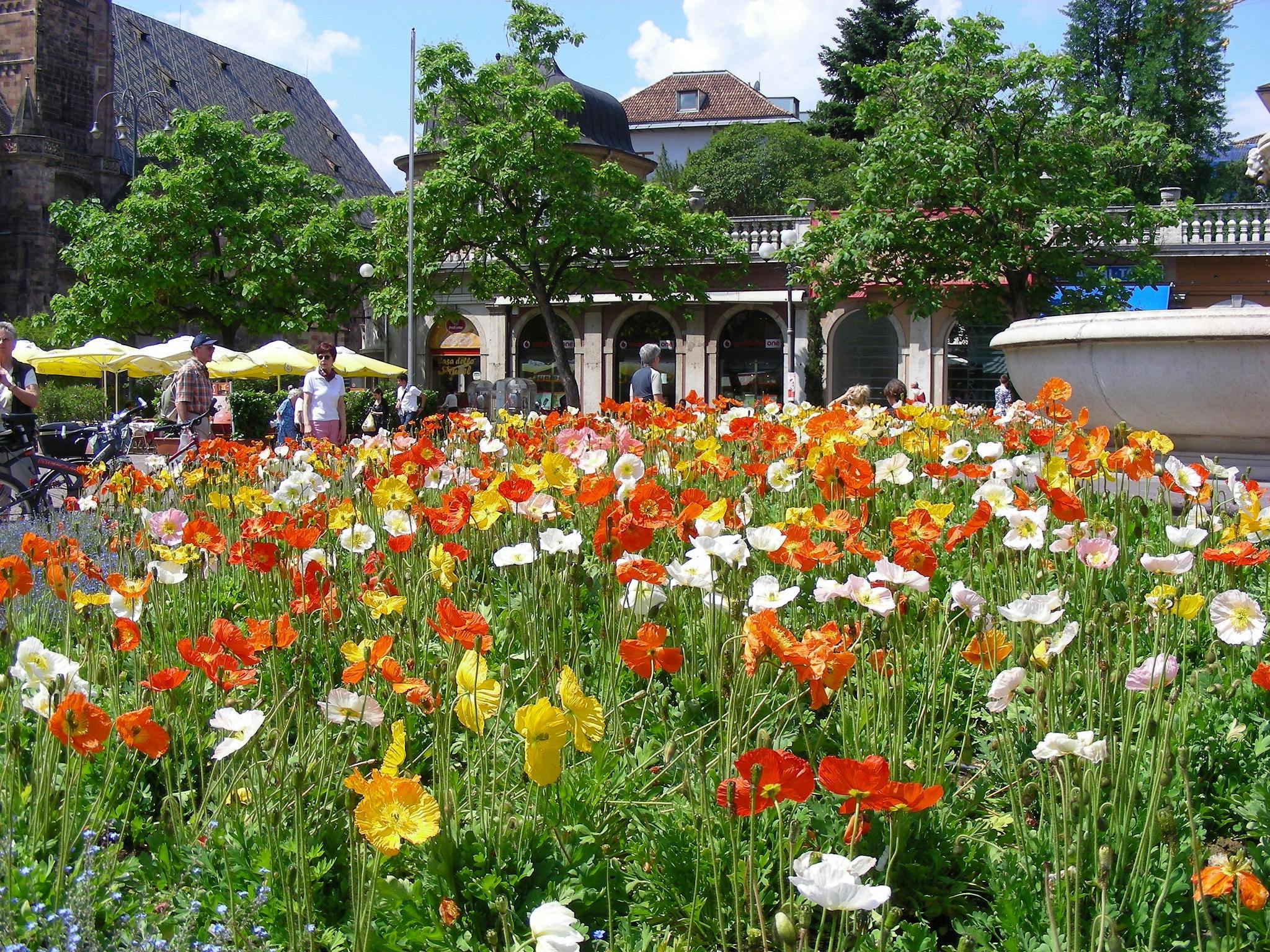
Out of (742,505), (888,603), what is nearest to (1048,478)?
(742,505)

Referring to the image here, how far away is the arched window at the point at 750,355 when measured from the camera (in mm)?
34469

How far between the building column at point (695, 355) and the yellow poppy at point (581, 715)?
108ft

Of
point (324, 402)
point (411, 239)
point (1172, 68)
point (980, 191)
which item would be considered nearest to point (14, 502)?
point (324, 402)

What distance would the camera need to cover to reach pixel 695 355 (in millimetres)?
34812

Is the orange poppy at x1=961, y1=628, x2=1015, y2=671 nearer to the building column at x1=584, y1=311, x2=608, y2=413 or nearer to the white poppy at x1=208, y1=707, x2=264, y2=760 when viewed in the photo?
the white poppy at x1=208, y1=707, x2=264, y2=760

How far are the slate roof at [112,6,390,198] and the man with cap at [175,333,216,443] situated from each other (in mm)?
43423

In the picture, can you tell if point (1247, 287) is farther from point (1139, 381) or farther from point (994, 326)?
point (1139, 381)

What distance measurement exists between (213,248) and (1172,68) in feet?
108

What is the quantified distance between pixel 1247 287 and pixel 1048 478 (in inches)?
1187

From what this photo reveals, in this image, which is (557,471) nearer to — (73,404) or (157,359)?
(157,359)

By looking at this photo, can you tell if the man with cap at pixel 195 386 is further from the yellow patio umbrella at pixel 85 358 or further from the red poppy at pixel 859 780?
the yellow patio umbrella at pixel 85 358

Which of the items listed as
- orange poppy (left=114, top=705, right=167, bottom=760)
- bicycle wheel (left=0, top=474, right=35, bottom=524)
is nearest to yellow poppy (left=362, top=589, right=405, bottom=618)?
orange poppy (left=114, top=705, right=167, bottom=760)

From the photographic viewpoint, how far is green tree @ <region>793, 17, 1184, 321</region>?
22.7 meters

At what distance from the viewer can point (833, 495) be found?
12.4 feet
